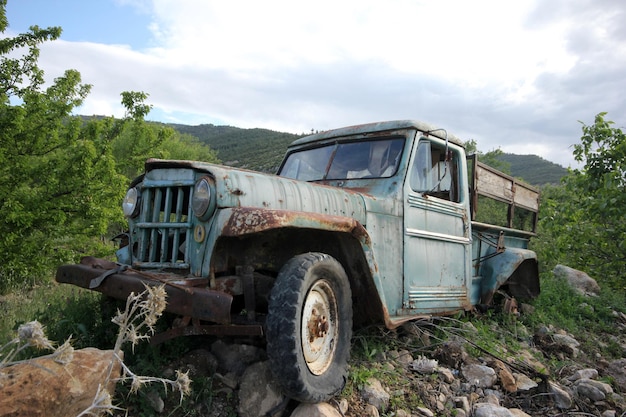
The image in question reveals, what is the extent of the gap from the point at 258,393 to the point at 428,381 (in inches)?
53.0

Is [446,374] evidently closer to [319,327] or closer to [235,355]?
[319,327]

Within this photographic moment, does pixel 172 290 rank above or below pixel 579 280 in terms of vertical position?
below

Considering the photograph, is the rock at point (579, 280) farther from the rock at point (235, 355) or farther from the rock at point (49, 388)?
the rock at point (49, 388)

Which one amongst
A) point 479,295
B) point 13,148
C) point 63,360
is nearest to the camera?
point 63,360

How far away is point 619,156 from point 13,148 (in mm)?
8733

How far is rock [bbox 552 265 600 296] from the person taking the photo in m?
7.68

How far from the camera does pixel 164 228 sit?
2.95m

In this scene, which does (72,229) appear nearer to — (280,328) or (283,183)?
(283,183)

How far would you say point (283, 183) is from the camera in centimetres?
305

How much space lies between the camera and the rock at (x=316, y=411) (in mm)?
2564

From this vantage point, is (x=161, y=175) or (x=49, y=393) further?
(x=161, y=175)

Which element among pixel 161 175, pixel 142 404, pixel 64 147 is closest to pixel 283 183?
pixel 161 175

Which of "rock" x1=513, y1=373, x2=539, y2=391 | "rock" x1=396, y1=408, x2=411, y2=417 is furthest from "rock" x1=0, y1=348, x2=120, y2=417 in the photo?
"rock" x1=513, y1=373, x2=539, y2=391

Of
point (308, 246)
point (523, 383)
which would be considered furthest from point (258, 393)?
point (523, 383)
